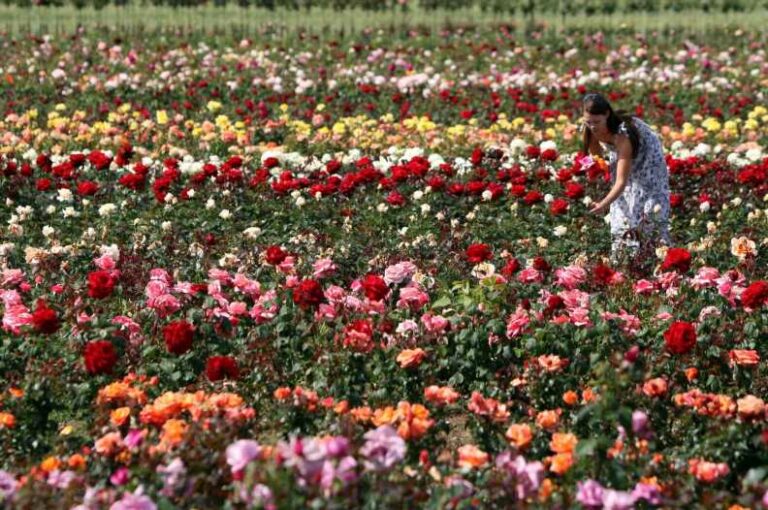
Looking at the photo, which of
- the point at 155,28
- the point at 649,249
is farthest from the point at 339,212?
the point at 155,28

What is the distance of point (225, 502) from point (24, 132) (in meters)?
7.34

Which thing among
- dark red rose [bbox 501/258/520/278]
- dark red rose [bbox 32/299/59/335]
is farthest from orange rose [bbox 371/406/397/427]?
dark red rose [bbox 501/258/520/278]

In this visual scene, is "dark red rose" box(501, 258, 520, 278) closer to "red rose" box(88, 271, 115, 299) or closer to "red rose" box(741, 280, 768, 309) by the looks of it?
"red rose" box(741, 280, 768, 309)

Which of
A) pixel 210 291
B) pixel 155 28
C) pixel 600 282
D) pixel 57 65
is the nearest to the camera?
pixel 210 291

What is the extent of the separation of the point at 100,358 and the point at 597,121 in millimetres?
3475

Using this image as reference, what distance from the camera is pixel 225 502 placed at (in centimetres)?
302

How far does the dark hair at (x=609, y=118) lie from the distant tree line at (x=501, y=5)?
14234 millimetres

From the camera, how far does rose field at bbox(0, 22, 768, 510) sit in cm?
303

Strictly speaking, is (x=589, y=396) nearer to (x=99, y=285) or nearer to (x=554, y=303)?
(x=554, y=303)

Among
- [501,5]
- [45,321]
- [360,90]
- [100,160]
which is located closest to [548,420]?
[45,321]

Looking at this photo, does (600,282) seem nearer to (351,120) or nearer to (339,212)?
(339,212)

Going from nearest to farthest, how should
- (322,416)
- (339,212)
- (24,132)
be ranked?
(322,416), (339,212), (24,132)

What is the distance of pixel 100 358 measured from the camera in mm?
3545

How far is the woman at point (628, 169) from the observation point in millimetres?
6051
